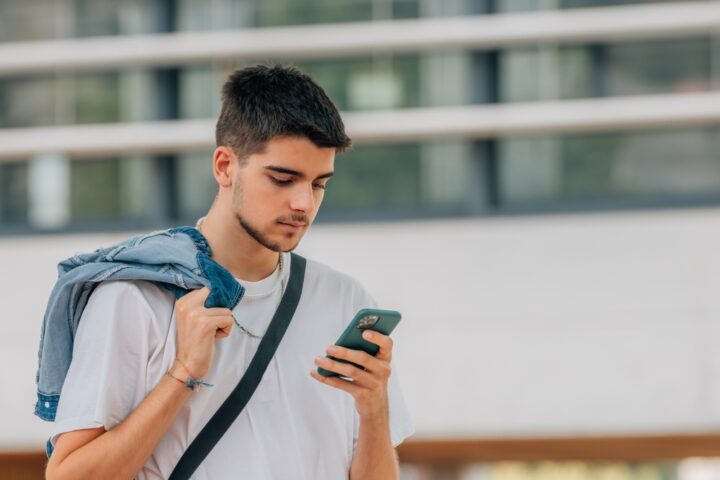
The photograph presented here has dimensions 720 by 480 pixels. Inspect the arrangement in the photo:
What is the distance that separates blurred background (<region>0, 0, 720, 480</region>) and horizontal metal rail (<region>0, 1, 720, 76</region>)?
0.05ft

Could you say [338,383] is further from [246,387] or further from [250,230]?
[250,230]

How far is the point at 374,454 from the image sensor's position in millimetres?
2691

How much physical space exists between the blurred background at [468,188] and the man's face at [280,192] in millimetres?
5596

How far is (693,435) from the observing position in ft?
26.3

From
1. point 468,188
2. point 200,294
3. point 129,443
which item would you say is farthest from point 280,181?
point 468,188

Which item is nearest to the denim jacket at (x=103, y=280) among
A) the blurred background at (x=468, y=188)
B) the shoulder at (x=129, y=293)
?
the shoulder at (x=129, y=293)

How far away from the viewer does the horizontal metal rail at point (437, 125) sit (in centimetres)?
807

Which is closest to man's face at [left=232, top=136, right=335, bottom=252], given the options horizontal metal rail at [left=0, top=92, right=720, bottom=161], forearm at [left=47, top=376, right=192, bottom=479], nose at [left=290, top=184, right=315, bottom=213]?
nose at [left=290, top=184, right=315, bottom=213]

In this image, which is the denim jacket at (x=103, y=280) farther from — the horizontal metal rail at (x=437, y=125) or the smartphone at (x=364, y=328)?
the horizontal metal rail at (x=437, y=125)

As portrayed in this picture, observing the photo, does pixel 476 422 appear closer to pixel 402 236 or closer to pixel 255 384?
pixel 402 236

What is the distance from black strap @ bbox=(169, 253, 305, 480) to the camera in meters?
2.48

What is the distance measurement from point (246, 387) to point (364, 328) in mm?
291

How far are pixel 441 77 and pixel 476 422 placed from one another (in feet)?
7.60

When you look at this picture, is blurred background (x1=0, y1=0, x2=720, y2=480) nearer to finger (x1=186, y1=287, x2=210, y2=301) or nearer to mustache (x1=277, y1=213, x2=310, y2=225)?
mustache (x1=277, y1=213, x2=310, y2=225)
